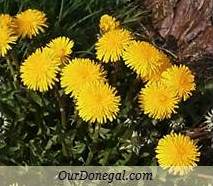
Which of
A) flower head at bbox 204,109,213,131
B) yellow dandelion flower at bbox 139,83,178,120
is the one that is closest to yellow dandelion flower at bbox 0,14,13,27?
yellow dandelion flower at bbox 139,83,178,120

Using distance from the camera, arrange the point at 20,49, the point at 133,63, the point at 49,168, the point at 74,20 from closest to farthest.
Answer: the point at 133,63 → the point at 49,168 → the point at 20,49 → the point at 74,20

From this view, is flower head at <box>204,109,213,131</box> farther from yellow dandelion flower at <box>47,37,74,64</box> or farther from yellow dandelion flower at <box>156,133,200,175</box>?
yellow dandelion flower at <box>47,37,74,64</box>

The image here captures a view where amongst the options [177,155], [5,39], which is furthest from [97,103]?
[5,39]

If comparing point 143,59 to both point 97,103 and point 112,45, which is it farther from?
point 97,103

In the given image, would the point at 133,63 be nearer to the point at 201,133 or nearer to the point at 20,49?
the point at 201,133

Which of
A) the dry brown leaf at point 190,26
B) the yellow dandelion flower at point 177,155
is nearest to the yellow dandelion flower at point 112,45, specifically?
the yellow dandelion flower at point 177,155

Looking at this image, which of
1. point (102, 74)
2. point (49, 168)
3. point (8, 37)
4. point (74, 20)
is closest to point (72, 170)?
point (49, 168)

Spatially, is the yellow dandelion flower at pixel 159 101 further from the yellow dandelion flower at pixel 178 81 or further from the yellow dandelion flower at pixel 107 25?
the yellow dandelion flower at pixel 107 25
